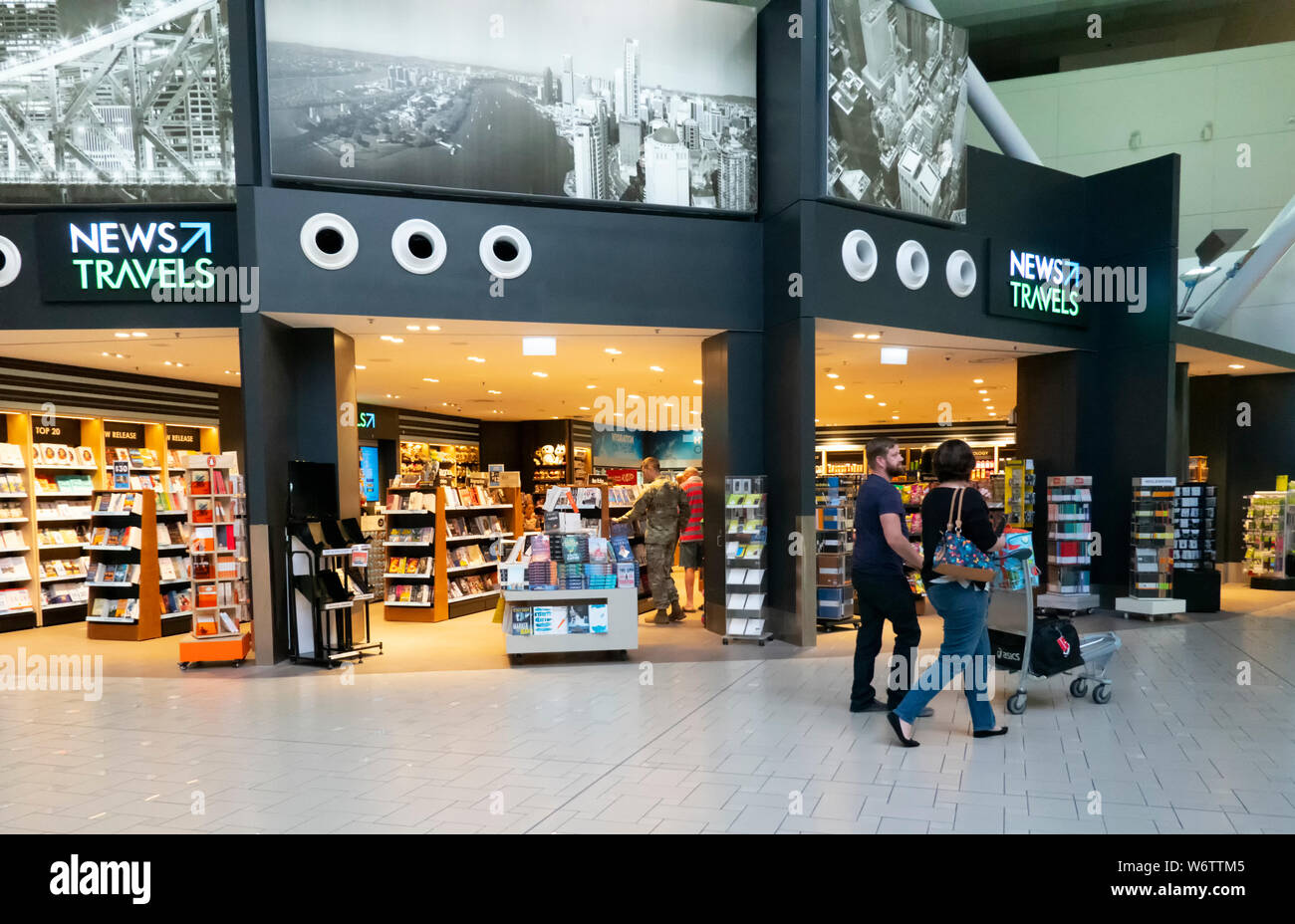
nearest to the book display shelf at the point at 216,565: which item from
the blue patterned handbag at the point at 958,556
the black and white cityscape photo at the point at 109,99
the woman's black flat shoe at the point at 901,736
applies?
the black and white cityscape photo at the point at 109,99

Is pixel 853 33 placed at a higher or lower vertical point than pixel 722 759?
higher

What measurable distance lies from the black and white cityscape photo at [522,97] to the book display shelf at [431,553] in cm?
381

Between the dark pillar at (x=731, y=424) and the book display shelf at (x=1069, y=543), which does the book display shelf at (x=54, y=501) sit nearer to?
the dark pillar at (x=731, y=424)

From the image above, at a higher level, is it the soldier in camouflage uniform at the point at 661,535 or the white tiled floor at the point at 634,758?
the soldier in camouflage uniform at the point at 661,535

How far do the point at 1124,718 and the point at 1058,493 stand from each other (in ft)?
15.1

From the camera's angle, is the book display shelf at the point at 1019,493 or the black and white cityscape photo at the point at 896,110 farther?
the book display shelf at the point at 1019,493

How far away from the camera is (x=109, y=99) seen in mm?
7168

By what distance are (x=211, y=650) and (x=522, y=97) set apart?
5.56 m

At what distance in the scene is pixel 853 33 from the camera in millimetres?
7566

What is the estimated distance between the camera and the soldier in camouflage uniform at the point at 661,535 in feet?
29.7

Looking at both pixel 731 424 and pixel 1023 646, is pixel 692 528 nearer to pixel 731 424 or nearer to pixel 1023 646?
pixel 731 424
